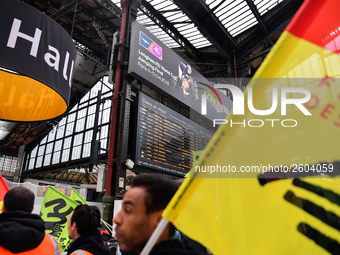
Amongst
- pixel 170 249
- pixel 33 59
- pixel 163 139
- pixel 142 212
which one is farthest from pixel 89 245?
pixel 163 139

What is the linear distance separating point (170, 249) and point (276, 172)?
495 mm

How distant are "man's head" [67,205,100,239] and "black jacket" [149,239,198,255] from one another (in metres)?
1.26

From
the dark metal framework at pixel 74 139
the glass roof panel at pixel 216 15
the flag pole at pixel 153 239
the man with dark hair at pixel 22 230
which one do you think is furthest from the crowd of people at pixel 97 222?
the dark metal framework at pixel 74 139

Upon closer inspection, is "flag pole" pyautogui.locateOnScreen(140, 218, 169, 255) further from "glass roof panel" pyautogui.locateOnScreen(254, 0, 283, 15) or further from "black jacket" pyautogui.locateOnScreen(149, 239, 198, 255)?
"glass roof panel" pyautogui.locateOnScreen(254, 0, 283, 15)

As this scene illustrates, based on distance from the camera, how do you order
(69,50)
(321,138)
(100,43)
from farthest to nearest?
(100,43) < (69,50) < (321,138)

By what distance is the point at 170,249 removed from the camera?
1018 millimetres

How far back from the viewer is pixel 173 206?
94 cm

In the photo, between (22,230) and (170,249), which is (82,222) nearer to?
(22,230)

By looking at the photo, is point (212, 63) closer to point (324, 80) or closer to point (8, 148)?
point (324, 80)

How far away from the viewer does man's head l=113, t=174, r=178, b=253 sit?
1.12 metres

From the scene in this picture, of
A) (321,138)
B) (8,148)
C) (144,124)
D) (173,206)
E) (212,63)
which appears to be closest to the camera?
(173,206)

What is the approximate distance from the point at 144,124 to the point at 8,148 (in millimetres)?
21739

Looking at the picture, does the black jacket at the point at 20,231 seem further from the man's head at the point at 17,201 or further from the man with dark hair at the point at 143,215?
the man with dark hair at the point at 143,215

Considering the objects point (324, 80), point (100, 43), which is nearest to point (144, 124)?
point (324, 80)
